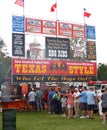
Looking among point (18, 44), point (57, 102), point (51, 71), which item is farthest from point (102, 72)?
point (57, 102)

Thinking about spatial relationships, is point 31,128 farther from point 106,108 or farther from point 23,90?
point 23,90

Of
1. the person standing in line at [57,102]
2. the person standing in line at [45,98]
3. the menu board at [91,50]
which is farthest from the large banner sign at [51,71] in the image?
the person standing in line at [57,102]

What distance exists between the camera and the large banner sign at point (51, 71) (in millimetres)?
A: 25953

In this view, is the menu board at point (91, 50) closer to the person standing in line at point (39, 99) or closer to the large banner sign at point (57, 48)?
the large banner sign at point (57, 48)

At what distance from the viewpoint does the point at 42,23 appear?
27766 millimetres

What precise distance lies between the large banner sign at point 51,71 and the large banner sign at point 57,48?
505mm

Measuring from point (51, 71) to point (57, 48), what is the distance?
1.78 meters

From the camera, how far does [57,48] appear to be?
91.6 ft

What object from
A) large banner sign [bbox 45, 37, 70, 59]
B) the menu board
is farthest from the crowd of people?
the menu board

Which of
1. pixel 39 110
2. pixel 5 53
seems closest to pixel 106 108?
pixel 39 110

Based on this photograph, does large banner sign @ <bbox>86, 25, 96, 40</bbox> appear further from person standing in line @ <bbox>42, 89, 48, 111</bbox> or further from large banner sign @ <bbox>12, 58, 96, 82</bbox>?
person standing in line @ <bbox>42, 89, 48, 111</bbox>

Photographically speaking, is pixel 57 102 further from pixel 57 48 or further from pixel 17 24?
pixel 17 24

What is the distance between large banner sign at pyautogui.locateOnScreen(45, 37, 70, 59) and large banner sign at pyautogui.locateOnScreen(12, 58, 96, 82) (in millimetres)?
505

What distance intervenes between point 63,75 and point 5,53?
58.8 meters
